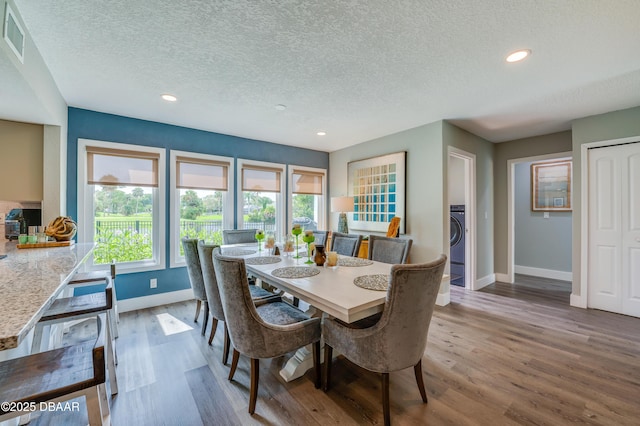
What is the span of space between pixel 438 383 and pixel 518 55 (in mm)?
2523

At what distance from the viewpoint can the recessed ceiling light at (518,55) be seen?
1.98 meters

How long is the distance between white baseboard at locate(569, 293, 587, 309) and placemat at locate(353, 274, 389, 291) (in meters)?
3.20

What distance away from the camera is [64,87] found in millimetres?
2543

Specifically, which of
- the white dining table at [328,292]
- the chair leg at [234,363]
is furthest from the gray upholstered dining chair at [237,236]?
the chair leg at [234,363]

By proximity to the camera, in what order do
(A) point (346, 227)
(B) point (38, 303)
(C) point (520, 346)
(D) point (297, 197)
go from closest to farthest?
(B) point (38, 303) < (C) point (520, 346) < (A) point (346, 227) < (D) point (297, 197)

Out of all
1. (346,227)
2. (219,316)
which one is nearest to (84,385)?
(219,316)

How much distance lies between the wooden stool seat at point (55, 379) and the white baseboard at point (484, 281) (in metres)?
4.60

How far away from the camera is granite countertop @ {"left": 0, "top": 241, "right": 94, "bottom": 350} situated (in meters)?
0.71

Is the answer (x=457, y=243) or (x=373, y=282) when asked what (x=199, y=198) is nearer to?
(x=373, y=282)

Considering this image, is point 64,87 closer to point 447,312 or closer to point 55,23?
point 55,23

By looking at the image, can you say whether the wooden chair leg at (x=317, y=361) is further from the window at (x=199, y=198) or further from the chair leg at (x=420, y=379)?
the window at (x=199, y=198)

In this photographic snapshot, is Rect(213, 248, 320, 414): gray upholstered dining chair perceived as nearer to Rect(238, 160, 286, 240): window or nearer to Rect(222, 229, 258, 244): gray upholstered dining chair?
Rect(222, 229, 258, 244): gray upholstered dining chair

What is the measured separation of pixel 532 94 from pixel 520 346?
2473 millimetres

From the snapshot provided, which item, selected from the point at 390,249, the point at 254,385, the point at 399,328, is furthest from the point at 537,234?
the point at 254,385
